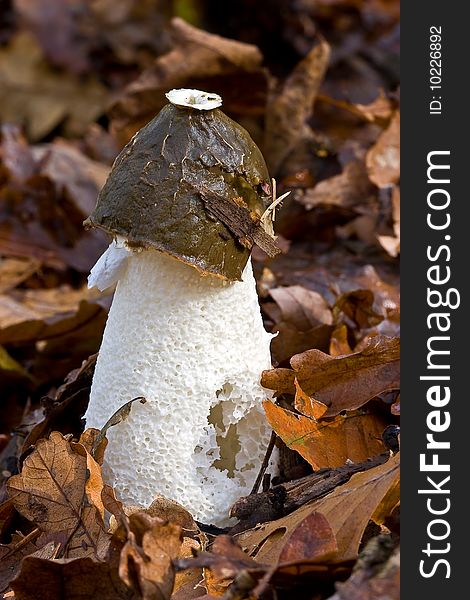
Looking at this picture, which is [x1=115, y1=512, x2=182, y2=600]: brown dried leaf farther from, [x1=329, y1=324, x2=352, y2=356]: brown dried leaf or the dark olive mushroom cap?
[x1=329, y1=324, x2=352, y2=356]: brown dried leaf

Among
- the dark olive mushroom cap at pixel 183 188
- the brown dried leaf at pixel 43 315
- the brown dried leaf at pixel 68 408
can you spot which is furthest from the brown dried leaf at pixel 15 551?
the brown dried leaf at pixel 43 315

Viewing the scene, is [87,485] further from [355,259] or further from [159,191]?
[355,259]

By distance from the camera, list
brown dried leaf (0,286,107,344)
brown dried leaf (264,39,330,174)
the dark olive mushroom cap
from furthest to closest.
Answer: brown dried leaf (264,39,330,174) → brown dried leaf (0,286,107,344) → the dark olive mushroom cap

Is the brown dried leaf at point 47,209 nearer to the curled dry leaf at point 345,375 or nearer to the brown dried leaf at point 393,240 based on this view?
the brown dried leaf at point 393,240

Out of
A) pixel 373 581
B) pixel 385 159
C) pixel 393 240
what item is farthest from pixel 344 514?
pixel 385 159

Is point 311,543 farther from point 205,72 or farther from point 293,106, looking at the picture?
point 205,72

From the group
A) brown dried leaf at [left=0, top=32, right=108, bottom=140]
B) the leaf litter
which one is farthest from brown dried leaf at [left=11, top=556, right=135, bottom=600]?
brown dried leaf at [left=0, top=32, right=108, bottom=140]

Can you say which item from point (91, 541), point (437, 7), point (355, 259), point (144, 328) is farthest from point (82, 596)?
point (355, 259)
